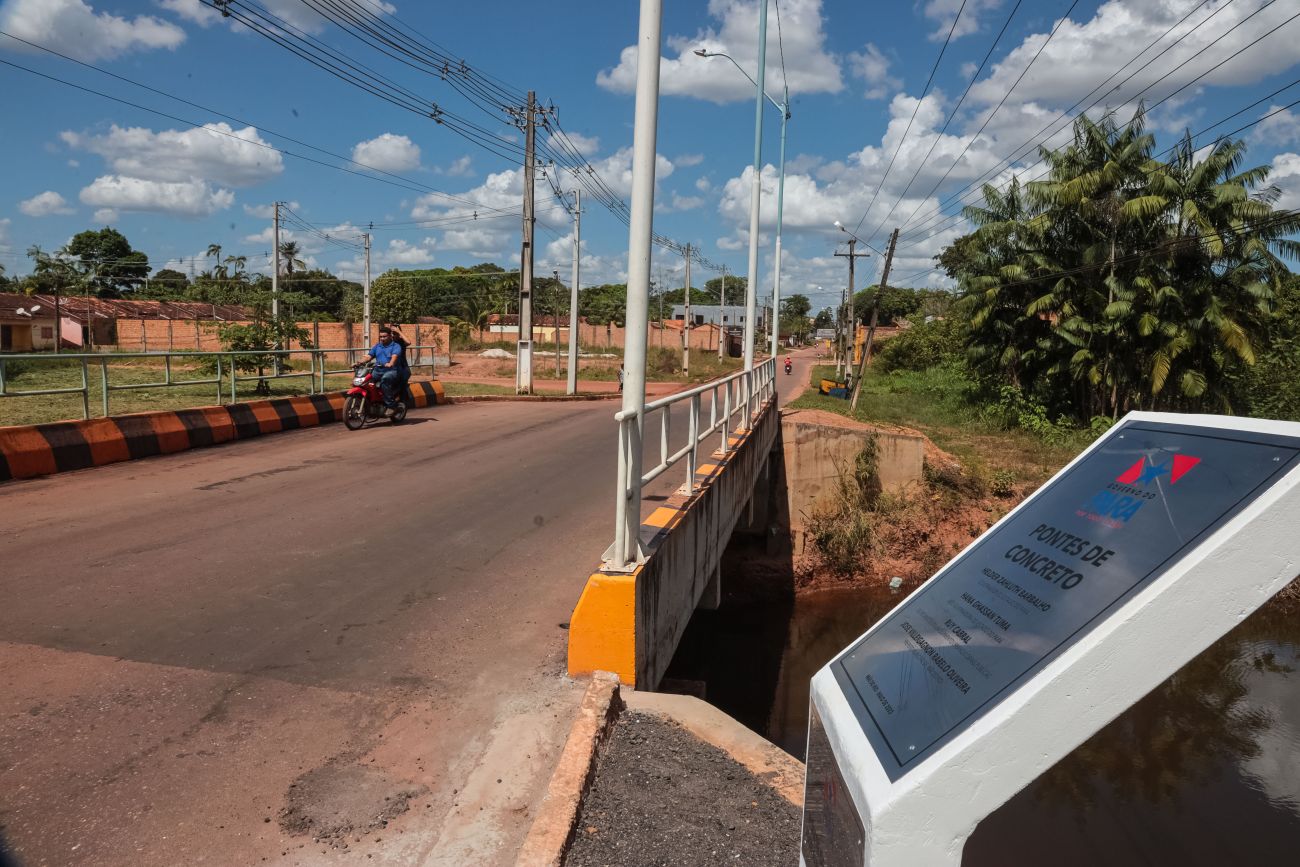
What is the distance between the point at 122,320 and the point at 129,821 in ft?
182

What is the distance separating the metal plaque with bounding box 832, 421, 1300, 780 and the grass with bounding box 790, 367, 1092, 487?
19.1 m

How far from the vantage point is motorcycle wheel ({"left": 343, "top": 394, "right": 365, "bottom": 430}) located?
14.8 meters

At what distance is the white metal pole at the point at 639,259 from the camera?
5180mm

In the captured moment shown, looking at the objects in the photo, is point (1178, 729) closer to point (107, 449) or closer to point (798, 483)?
point (798, 483)

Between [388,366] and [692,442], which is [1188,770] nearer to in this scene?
[692,442]

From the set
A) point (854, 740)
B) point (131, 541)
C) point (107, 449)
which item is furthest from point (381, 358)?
point (854, 740)

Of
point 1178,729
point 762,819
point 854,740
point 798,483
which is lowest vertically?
point 1178,729

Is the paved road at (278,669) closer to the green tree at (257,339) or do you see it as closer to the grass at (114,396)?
the grass at (114,396)

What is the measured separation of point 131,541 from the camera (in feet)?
23.6

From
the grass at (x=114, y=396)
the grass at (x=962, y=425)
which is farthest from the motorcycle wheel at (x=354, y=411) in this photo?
the grass at (x=962, y=425)

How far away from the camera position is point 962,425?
29.3 metres

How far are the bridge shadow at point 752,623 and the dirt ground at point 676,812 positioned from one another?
6.44 metres

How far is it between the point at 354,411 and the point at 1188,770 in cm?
1249

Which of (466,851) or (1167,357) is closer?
(466,851)
